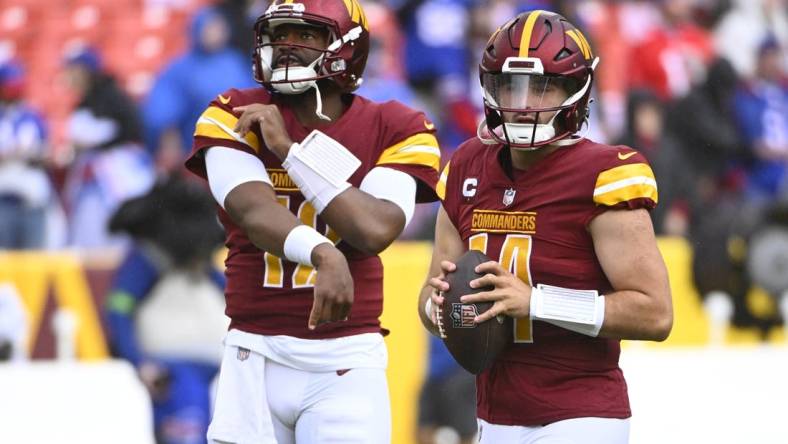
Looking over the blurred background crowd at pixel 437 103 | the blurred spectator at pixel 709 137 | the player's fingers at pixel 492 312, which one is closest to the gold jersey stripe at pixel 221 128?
the player's fingers at pixel 492 312

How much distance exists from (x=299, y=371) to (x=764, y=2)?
10.3 meters

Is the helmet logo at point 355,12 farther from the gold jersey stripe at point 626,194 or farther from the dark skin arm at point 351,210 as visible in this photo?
the gold jersey stripe at point 626,194

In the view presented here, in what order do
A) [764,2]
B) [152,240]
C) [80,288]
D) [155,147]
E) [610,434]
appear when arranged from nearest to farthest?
[610,434], [152,240], [80,288], [155,147], [764,2]

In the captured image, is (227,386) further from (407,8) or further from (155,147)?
(407,8)

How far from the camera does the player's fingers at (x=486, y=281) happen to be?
4.18 metres

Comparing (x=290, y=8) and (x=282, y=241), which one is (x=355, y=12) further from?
(x=282, y=241)

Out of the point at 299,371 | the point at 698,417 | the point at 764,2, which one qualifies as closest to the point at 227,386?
the point at 299,371

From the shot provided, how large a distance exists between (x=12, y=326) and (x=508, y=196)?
4.69 metres

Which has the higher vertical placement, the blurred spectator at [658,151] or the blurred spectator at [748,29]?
the blurred spectator at [748,29]

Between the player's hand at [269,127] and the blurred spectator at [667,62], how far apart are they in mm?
7658

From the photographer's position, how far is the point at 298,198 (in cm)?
459

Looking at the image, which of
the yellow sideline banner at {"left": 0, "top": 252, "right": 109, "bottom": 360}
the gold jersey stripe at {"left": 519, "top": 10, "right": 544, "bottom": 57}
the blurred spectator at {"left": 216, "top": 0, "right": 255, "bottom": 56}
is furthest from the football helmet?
the blurred spectator at {"left": 216, "top": 0, "right": 255, "bottom": 56}

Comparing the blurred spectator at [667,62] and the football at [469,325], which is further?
the blurred spectator at [667,62]

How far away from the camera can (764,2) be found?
13.9 m
